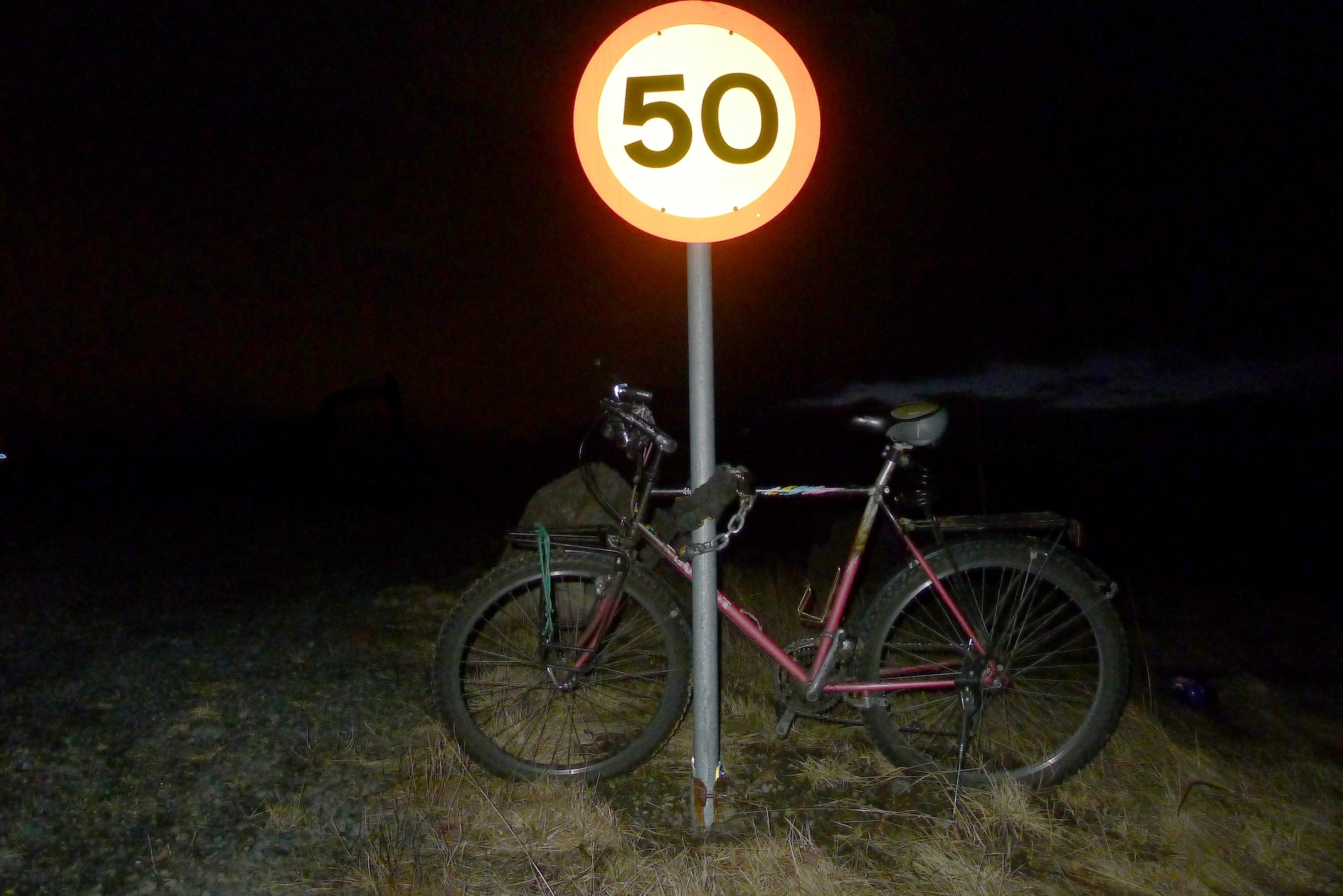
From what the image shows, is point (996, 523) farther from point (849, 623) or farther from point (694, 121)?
point (694, 121)

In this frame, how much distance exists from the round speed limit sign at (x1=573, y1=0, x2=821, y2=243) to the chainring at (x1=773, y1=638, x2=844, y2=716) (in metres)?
1.50

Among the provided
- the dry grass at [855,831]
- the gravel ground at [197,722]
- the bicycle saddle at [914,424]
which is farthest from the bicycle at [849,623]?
the gravel ground at [197,722]

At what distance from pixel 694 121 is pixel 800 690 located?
Result: 1935 mm

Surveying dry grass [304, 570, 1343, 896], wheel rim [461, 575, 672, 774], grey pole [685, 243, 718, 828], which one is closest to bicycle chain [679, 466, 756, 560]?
grey pole [685, 243, 718, 828]

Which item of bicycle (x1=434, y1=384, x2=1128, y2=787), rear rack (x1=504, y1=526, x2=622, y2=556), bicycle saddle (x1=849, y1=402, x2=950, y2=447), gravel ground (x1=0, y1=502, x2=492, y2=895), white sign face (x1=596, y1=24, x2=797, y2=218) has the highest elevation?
white sign face (x1=596, y1=24, x2=797, y2=218)

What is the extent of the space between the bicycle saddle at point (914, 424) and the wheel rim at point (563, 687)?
1045mm

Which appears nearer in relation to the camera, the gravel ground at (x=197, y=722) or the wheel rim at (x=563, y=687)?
the gravel ground at (x=197, y=722)

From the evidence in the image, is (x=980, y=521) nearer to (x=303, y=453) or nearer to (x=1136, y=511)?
(x=1136, y=511)

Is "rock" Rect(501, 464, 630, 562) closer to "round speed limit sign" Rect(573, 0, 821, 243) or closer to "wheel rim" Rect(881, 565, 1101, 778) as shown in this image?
"wheel rim" Rect(881, 565, 1101, 778)

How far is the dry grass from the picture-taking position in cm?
257

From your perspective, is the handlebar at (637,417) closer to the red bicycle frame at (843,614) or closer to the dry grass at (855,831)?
the red bicycle frame at (843,614)

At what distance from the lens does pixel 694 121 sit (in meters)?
2.45

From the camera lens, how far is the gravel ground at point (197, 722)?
9.00 feet

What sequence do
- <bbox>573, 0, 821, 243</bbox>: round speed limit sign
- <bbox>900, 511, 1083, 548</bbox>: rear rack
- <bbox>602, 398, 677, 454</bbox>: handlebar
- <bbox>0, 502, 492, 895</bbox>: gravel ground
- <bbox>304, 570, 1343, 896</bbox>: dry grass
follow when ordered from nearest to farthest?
<bbox>573, 0, 821, 243</bbox>: round speed limit sign, <bbox>304, 570, 1343, 896</bbox>: dry grass, <bbox>0, 502, 492, 895</bbox>: gravel ground, <bbox>602, 398, 677, 454</bbox>: handlebar, <bbox>900, 511, 1083, 548</bbox>: rear rack
